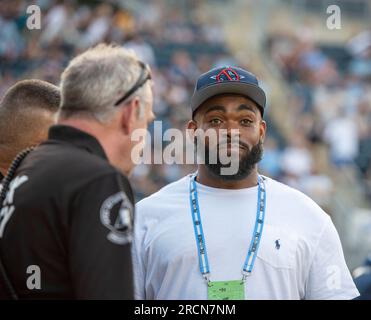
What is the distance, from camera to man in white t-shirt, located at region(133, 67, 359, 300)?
316 centimetres

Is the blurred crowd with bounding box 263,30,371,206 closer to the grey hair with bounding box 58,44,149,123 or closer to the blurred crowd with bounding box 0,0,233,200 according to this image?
the blurred crowd with bounding box 0,0,233,200

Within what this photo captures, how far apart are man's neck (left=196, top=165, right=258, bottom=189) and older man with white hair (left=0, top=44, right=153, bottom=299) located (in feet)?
2.50

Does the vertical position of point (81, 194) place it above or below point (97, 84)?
below

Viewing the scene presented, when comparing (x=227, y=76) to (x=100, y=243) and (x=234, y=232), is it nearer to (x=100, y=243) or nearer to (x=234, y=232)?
A: (x=234, y=232)

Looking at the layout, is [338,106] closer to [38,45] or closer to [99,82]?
[38,45]

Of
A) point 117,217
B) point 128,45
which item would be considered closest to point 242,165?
point 117,217

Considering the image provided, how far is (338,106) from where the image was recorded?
13.7m

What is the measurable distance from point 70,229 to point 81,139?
0.34 metres

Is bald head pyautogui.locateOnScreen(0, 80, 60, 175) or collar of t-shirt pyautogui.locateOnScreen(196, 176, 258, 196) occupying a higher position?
bald head pyautogui.locateOnScreen(0, 80, 60, 175)

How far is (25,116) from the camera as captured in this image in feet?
11.8

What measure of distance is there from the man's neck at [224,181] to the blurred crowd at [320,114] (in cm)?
846

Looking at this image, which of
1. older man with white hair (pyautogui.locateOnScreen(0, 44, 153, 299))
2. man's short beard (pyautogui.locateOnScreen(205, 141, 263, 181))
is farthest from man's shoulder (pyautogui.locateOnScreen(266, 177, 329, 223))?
older man with white hair (pyautogui.locateOnScreen(0, 44, 153, 299))

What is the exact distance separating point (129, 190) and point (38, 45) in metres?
11.1

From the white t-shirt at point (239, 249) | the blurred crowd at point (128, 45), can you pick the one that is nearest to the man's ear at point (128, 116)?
the white t-shirt at point (239, 249)
